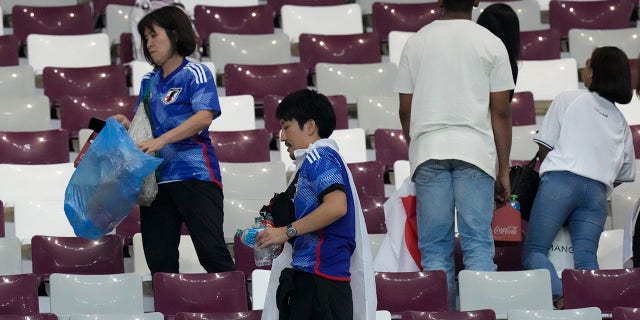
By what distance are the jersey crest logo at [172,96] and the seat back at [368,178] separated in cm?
147

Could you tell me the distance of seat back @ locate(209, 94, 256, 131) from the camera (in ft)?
24.2

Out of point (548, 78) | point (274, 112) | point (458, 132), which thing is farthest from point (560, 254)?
point (548, 78)

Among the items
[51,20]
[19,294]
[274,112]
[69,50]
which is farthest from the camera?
[51,20]

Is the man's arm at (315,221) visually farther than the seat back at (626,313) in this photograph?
No

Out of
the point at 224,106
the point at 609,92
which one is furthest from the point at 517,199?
the point at 224,106

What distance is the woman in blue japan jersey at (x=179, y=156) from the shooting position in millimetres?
5320

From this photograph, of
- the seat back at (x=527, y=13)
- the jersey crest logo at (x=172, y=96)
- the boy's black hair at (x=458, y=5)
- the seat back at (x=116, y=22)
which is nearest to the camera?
the jersey crest logo at (x=172, y=96)

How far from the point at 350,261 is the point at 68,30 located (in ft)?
15.4

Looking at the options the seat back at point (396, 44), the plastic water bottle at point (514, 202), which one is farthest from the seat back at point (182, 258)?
the seat back at point (396, 44)

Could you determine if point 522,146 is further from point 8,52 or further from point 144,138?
point 8,52

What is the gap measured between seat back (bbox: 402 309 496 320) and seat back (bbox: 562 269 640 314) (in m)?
0.52

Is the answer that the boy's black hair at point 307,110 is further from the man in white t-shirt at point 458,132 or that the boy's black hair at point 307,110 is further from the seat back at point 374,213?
the seat back at point 374,213

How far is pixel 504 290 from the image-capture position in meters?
5.40

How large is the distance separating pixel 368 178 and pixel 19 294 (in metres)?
1.97
